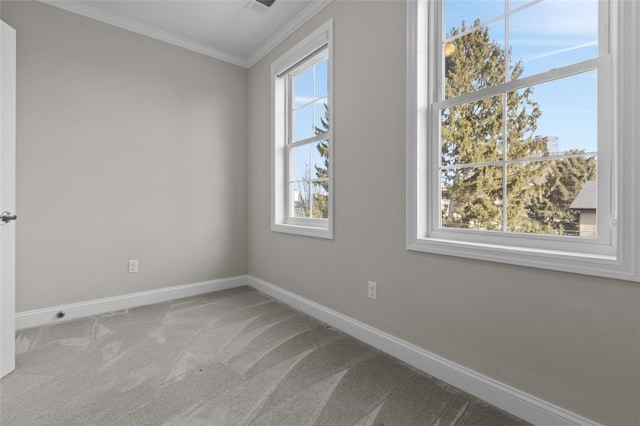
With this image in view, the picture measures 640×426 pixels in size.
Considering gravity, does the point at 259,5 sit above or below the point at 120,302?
above

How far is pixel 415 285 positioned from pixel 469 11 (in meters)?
1.58

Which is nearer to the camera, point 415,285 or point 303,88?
point 415,285

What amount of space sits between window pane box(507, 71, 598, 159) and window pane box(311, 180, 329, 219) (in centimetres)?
147

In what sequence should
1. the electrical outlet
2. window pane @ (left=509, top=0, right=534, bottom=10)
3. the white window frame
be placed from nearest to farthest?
the white window frame, window pane @ (left=509, top=0, right=534, bottom=10), the electrical outlet

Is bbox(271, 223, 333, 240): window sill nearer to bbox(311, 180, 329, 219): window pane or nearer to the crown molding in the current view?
bbox(311, 180, 329, 219): window pane

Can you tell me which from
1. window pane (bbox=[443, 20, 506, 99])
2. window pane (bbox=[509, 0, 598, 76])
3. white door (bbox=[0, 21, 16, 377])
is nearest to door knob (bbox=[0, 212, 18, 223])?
white door (bbox=[0, 21, 16, 377])

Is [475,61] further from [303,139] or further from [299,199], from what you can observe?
[299,199]

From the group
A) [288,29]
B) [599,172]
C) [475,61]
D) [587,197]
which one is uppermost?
[288,29]

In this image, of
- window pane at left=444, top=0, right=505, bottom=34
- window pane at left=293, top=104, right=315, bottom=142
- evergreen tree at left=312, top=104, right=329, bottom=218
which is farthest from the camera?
window pane at left=293, top=104, right=315, bottom=142

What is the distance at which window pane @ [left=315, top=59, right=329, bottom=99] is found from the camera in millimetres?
2711

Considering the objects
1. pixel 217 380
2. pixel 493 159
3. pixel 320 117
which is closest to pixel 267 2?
pixel 320 117

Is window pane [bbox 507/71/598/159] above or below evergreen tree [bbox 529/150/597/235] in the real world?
above

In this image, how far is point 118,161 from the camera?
9.20ft

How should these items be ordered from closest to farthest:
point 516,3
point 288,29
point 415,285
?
point 516,3 < point 415,285 < point 288,29
